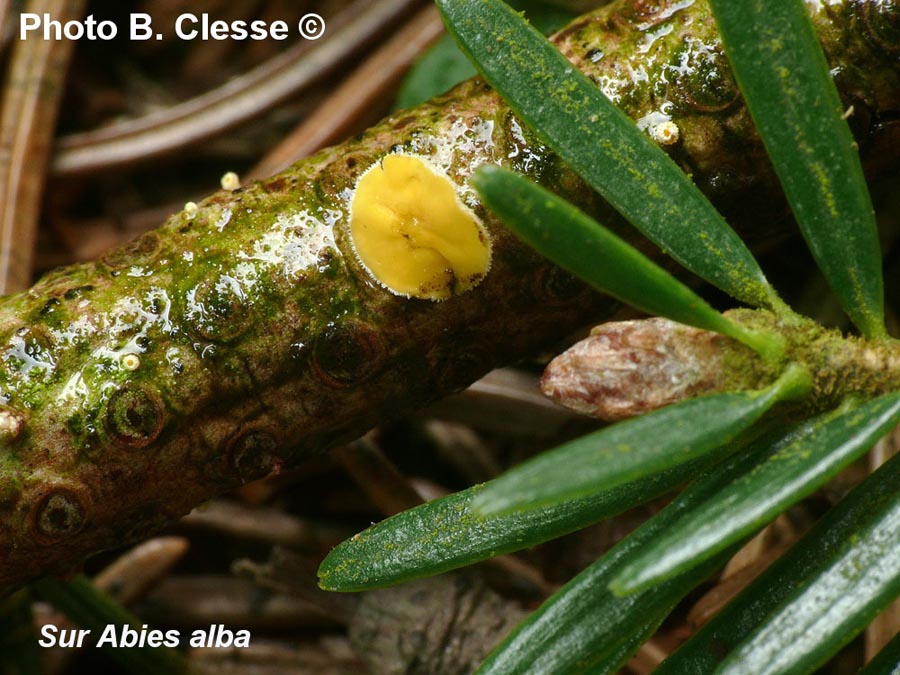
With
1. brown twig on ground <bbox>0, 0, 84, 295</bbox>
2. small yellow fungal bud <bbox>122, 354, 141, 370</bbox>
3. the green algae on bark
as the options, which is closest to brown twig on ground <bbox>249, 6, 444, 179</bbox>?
brown twig on ground <bbox>0, 0, 84, 295</bbox>

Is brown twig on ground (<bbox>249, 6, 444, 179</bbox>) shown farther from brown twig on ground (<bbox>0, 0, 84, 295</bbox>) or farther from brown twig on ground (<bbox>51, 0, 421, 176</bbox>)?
brown twig on ground (<bbox>0, 0, 84, 295</bbox>)

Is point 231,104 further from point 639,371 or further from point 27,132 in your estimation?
point 639,371

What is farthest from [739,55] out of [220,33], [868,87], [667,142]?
[220,33]

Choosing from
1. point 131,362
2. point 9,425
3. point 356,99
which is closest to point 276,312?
point 131,362

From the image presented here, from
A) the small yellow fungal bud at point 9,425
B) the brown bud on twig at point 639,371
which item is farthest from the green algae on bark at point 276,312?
the brown bud on twig at point 639,371

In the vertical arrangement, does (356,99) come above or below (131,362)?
above

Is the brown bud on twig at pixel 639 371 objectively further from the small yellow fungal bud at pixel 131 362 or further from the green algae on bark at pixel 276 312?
the small yellow fungal bud at pixel 131 362
